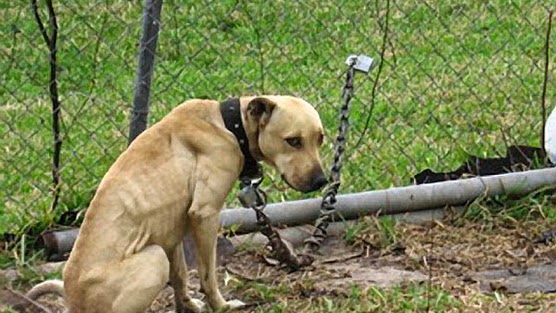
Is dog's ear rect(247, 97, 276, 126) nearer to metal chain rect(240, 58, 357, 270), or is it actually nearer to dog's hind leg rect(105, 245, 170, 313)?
metal chain rect(240, 58, 357, 270)

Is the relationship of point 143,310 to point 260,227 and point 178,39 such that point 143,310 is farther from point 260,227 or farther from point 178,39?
point 178,39

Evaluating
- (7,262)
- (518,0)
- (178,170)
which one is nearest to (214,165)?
(178,170)

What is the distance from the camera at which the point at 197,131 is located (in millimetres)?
4898

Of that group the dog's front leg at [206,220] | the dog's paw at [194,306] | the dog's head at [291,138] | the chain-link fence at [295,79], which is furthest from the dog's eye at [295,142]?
the chain-link fence at [295,79]

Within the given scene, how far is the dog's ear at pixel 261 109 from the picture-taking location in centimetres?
488

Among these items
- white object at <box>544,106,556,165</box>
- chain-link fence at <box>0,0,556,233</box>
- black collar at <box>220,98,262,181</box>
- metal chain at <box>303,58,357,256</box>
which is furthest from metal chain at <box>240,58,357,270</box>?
white object at <box>544,106,556,165</box>

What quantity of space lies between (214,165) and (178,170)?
0.12 metres

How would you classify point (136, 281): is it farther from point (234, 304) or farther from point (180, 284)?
point (234, 304)

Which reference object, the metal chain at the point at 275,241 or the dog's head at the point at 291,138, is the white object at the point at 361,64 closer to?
the metal chain at the point at 275,241

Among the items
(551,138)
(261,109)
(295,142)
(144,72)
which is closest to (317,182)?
(295,142)

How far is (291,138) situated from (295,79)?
10.6 feet

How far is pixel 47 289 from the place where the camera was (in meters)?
4.85

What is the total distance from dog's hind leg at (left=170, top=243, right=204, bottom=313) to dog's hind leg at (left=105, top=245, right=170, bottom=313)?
1.00 feet

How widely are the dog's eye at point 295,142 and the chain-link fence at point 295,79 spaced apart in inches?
50.1
